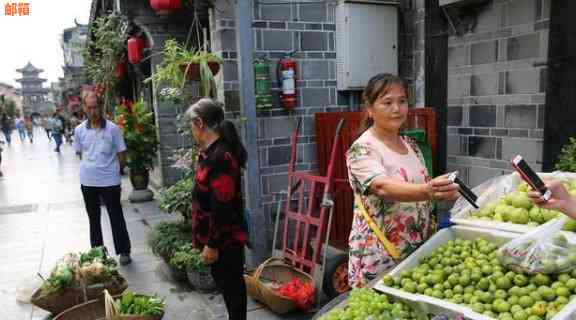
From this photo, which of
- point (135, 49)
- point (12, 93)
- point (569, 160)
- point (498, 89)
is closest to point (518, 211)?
point (569, 160)

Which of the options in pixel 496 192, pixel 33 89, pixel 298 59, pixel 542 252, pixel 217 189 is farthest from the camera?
pixel 33 89

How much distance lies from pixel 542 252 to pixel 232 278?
6.45 ft

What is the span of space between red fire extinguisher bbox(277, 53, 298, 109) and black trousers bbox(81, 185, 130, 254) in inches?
78.1

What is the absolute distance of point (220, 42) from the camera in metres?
4.46

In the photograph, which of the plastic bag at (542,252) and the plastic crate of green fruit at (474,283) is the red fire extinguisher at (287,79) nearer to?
the plastic crate of green fruit at (474,283)

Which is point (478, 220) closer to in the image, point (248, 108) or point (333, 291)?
point (333, 291)

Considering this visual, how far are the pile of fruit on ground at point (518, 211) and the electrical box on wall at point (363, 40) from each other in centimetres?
289

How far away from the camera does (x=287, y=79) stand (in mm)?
4625

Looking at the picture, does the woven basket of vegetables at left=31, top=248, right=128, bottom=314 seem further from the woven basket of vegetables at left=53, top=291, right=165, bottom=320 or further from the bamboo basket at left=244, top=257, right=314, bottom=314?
the bamboo basket at left=244, top=257, right=314, bottom=314

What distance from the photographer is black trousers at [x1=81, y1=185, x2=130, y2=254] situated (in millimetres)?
4594

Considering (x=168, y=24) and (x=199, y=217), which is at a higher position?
(x=168, y=24)

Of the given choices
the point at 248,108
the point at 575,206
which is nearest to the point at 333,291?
the point at 248,108

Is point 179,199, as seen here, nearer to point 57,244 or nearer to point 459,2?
point 57,244

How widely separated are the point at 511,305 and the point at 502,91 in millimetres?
3183
